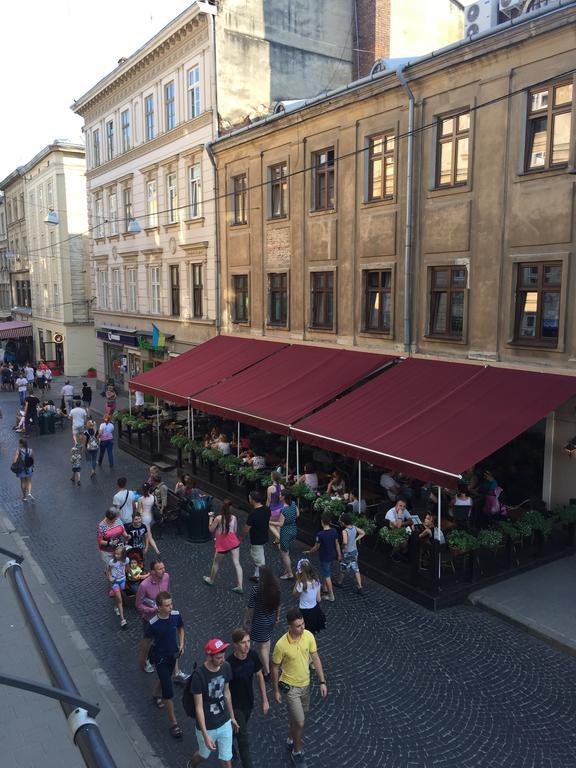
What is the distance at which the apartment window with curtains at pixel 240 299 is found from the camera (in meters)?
21.1

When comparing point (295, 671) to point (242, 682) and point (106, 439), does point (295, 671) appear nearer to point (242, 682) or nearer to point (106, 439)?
point (242, 682)

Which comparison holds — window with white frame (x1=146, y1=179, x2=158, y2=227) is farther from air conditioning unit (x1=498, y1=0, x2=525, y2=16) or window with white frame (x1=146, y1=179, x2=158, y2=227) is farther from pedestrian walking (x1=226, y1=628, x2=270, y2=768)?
pedestrian walking (x1=226, y1=628, x2=270, y2=768)

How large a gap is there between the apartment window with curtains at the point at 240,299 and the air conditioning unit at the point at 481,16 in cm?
956

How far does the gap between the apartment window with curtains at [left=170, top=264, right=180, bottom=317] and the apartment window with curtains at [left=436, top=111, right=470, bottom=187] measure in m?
13.6

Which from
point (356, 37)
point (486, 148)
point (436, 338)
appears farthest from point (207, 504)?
point (356, 37)

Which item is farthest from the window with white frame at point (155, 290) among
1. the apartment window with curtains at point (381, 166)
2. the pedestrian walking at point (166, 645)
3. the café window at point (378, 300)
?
the pedestrian walking at point (166, 645)

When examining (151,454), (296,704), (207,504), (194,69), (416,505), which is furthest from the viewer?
(194,69)

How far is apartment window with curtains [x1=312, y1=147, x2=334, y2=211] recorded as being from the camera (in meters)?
17.0

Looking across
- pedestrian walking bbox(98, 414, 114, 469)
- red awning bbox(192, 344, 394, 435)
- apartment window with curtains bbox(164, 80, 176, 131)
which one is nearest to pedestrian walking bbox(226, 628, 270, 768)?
red awning bbox(192, 344, 394, 435)

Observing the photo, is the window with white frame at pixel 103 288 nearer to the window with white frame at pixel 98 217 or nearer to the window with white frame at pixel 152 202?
the window with white frame at pixel 98 217

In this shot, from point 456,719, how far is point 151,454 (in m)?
14.1

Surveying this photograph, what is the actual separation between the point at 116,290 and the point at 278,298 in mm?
14808

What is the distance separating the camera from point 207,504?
1339 cm

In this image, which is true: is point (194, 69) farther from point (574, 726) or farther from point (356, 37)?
point (574, 726)
